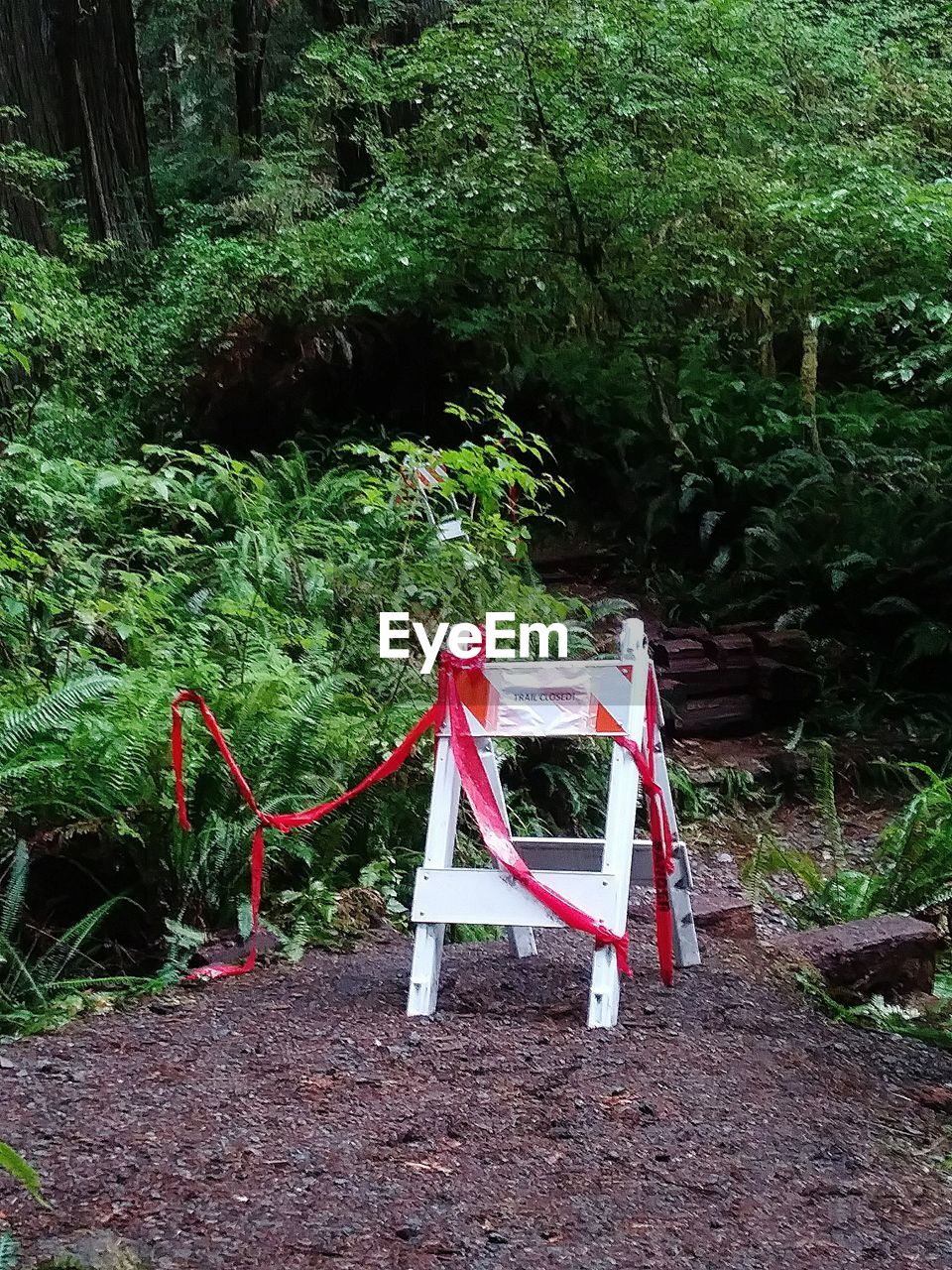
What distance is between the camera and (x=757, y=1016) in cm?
345

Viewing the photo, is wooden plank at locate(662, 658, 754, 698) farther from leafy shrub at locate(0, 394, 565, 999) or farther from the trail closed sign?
the trail closed sign

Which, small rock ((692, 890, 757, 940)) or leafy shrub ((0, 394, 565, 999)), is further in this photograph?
small rock ((692, 890, 757, 940))

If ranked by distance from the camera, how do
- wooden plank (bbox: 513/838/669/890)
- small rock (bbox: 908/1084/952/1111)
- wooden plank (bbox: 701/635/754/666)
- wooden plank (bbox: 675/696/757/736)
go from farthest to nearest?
wooden plank (bbox: 701/635/754/666)
wooden plank (bbox: 675/696/757/736)
wooden plank (bbox: 513/838/669/890)
small rock (bbox: 908/1084/952/1111)

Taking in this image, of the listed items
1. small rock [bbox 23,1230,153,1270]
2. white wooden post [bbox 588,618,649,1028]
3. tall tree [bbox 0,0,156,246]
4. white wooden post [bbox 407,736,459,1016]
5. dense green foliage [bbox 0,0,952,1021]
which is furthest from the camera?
tall tree [bbox 0,0,156,246]

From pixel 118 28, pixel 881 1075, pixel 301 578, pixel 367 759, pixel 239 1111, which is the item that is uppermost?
pixel 118 28

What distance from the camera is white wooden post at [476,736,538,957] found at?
373 cm

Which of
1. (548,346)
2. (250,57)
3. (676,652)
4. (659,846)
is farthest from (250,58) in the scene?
(659,846)

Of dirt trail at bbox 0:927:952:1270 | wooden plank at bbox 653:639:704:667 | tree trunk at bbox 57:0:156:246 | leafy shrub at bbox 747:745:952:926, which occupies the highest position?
tree trunk at bbox 57:0:156:246

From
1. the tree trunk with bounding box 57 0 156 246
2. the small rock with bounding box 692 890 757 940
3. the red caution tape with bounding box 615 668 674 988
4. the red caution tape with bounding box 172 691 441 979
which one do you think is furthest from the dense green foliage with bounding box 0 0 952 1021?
the red caution tape with bounding box 615 668 674 988

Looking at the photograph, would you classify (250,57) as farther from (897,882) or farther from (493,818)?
(493,818)

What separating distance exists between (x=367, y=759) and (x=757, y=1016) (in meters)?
2.15

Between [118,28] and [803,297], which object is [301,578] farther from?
[118,28]

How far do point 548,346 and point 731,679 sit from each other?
3872 millimetres

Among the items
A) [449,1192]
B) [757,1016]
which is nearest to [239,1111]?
[449,1192]
